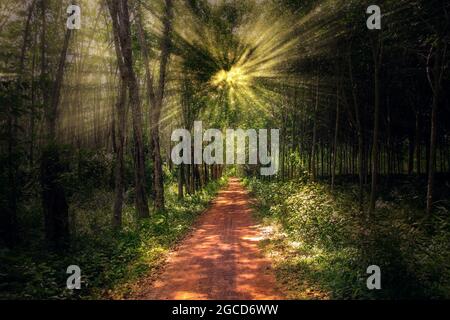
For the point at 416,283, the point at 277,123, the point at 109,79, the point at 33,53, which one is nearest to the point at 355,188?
the point at 277,123

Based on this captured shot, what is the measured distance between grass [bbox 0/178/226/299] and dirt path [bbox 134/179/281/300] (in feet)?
2.21

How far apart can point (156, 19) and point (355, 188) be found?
16370mm

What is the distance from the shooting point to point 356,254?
9.19 metres

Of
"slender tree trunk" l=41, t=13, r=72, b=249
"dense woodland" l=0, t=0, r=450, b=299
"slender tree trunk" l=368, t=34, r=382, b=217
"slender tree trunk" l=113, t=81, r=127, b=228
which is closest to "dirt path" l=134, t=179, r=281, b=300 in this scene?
"dense woodland" l=0, t=0, r=450, b=299

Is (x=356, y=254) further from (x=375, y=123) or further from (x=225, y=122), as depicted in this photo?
(x=225, y=122)

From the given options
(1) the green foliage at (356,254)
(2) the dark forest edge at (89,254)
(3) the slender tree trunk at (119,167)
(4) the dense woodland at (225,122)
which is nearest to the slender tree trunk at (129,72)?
(4) the dense woodland at (225,122)

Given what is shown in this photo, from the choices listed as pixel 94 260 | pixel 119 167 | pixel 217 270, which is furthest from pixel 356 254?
pixel 119 167

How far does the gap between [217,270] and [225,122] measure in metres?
29.1

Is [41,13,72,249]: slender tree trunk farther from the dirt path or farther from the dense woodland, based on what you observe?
the dirt path

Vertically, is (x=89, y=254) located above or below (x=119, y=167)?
below

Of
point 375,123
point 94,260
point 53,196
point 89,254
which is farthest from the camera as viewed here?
point 375,123

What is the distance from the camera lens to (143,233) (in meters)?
14.3

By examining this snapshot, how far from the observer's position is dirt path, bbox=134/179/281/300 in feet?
27.6
